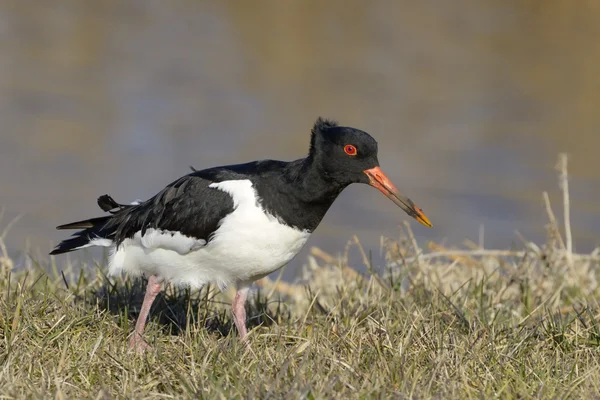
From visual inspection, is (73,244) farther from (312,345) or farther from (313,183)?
(312,345)

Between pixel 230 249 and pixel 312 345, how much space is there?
2.35 feet

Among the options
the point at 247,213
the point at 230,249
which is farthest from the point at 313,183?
the point at 230,249

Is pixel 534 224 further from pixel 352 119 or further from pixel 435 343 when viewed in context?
pixel 435 343

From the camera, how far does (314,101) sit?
13461 millimetres

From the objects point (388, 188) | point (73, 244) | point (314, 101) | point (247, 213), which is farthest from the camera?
point (314, 101)

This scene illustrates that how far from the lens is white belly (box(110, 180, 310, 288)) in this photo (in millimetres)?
4945

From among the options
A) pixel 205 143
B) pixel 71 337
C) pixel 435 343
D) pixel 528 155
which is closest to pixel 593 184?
pixel 528 155

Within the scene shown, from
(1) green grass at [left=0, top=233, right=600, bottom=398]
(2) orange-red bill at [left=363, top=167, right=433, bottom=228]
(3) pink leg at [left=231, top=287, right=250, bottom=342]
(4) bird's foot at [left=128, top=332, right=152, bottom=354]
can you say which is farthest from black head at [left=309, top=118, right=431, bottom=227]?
(4) bird's foot at [left=128, top=332, right=152, bottom=354]

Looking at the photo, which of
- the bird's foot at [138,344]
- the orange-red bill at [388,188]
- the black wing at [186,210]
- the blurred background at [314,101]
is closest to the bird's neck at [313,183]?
the orange-red bill at [388,188]

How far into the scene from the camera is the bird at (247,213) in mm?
4965

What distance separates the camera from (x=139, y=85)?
13.6 metres

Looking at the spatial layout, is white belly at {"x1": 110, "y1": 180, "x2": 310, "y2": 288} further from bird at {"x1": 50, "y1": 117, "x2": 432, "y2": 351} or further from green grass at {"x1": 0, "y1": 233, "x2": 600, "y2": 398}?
green grass at {"x1": 0, "y1": 233, "x2": 600, "y2": 398}

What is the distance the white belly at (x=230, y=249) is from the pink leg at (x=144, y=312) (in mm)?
56

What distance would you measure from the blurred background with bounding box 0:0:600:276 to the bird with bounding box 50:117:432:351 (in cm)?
261
